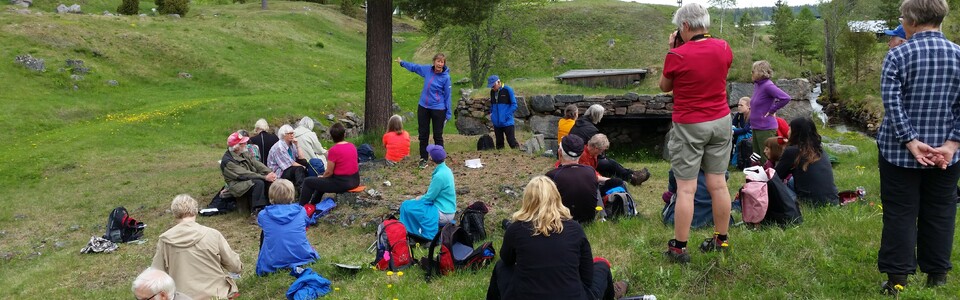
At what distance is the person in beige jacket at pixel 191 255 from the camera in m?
6.07

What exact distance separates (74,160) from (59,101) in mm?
6226

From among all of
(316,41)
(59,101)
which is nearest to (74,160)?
(59,101)

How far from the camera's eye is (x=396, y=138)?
11.6m

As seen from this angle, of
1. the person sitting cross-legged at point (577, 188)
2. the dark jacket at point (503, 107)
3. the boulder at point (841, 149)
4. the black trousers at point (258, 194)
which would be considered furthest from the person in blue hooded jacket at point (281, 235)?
the boulder at point (841, 149)

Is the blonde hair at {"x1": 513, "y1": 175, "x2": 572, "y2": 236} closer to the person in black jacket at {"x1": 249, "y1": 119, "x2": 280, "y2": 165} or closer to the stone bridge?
the person in black jacket at {"x1": 249, "y1": 119, "x2": 280, "y2": 165}

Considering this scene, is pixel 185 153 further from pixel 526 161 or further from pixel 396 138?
pixel 526 161

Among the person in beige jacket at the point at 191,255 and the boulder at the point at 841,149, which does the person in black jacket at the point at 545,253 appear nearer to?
the person in beige jacket at the point at 191,255

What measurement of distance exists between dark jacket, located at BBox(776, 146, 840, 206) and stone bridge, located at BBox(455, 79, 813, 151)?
26.4 feet

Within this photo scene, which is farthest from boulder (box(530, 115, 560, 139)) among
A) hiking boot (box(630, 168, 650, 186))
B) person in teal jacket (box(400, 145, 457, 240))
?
person in teal jacket (box(400, 145, 457, 240))

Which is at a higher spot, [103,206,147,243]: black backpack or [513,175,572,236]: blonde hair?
[513,175,572,236]: blonde hair

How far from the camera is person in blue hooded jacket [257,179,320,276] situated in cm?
699

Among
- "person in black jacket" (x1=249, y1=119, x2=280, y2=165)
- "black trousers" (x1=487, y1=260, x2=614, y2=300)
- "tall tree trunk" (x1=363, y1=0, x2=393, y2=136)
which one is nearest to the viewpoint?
"black trousers" (x1=487, y1=260, x2=614, y2=300)

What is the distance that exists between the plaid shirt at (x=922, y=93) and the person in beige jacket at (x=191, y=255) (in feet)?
17.0

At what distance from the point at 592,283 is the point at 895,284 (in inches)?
77.3
